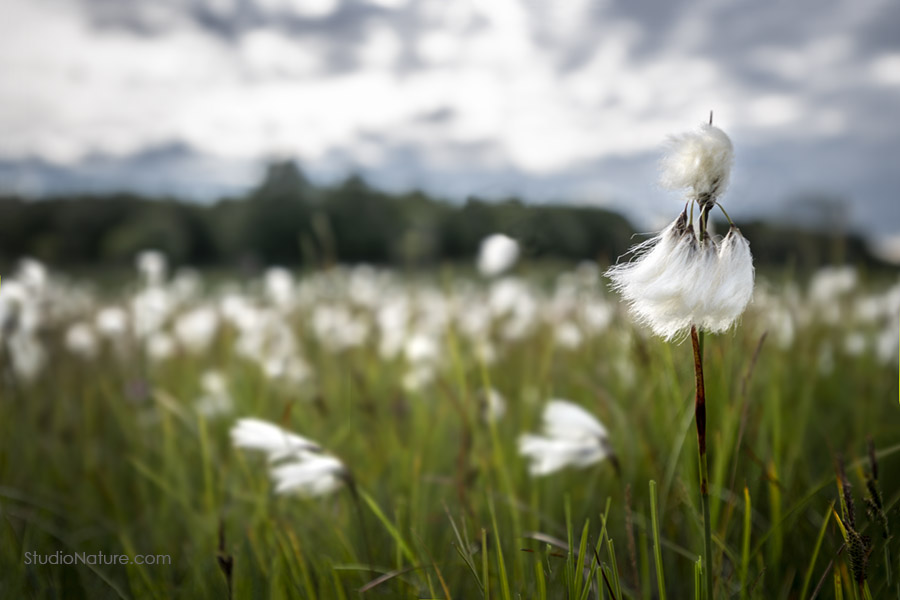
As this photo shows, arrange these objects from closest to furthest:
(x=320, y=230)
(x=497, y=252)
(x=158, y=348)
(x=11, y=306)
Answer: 1. (x=320, y=230)
2. (x=497, y=252)
3. (x=11, y=306)
4. (x=158, y=348)

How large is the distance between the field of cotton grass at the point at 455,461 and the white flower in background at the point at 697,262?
0.37 feet

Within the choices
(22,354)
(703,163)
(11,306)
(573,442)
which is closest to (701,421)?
(703,163)

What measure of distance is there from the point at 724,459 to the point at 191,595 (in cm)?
135

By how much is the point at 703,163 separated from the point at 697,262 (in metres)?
0.11

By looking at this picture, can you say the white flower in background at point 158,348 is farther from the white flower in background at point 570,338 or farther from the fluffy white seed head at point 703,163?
the fluffy white seed head at point 703,163

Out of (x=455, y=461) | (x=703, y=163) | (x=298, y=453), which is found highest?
(x=703, y=163)

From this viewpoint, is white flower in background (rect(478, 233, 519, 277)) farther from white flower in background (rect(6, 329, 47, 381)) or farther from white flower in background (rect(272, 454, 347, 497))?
white flower in background (rect(6, 329, 47, 381))

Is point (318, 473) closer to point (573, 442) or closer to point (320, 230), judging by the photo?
point (573, 442)

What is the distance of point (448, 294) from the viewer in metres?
1.70

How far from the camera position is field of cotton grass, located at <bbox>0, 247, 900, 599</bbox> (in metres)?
1.33

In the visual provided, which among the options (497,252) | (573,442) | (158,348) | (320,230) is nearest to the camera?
(573,442)

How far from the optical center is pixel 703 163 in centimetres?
71

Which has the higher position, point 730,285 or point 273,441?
point 730,285

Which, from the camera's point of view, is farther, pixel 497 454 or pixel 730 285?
pixel 497 454
